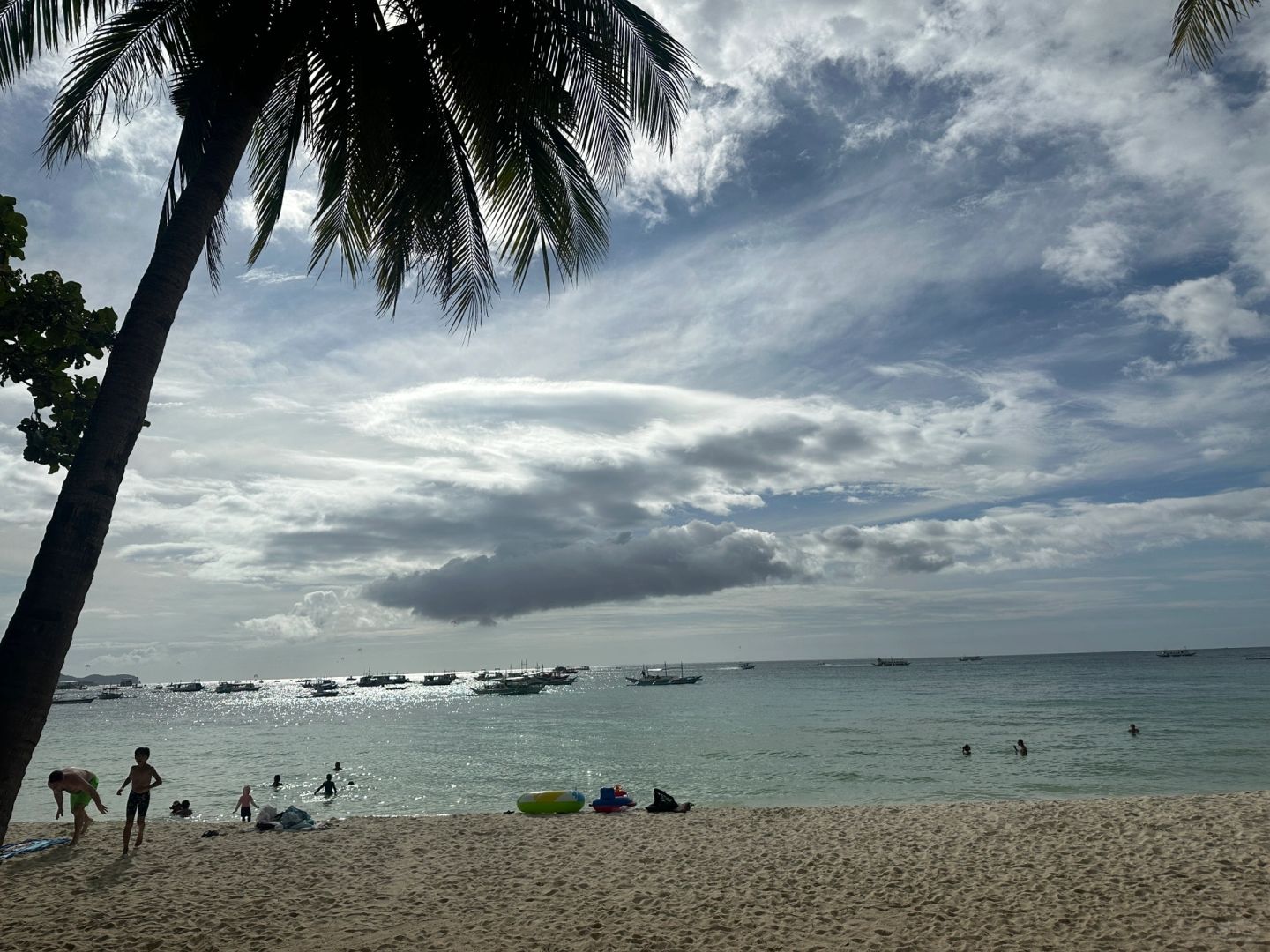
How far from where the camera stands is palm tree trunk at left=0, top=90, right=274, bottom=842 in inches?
182

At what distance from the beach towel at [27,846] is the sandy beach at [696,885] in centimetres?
36

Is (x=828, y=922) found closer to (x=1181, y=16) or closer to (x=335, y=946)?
(x=335, y=946)

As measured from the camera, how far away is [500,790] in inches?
1088

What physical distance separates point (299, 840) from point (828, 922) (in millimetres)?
10673

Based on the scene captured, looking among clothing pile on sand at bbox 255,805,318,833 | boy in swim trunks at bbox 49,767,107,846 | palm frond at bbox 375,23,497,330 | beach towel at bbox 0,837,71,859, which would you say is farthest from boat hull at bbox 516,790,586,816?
palm frond at bbox 375,23,497,330

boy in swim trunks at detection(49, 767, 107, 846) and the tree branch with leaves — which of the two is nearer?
the tree branch with leaves

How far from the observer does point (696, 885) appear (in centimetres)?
1023

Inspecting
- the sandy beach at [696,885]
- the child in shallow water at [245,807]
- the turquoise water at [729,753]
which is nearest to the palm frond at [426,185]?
the sandy beach at [696,885]

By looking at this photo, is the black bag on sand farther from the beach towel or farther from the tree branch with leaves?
the tree branch with leaves

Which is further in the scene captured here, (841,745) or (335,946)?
(841,745)

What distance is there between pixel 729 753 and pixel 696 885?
27779mm

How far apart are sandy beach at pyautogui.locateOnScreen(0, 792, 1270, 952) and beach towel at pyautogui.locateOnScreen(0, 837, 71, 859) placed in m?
0.36

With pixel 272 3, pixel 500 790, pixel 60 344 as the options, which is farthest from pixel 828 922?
pixel 500 790

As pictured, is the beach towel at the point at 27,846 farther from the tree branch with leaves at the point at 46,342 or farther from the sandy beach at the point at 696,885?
the tree branch with leaves at the point at 46,342
